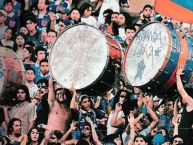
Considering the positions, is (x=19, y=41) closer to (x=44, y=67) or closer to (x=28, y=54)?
(x=28, y=54)

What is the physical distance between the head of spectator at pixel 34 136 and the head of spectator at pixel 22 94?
0.32 metres

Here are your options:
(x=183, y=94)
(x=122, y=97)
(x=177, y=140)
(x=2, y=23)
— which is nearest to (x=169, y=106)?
(x=183, y=94)

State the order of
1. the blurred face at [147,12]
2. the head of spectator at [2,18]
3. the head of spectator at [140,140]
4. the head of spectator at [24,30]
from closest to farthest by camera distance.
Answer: the head of spectator at [140,140], the blurred face at [147,12], the head of spectator at [24,30], the head of spectator at [2,18]

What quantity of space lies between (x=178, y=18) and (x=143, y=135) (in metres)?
1.05

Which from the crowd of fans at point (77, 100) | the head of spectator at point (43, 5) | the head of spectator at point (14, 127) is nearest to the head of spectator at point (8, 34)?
the crowd of fans at point (77, 100)

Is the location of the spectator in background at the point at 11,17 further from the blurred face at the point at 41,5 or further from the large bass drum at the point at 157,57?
the large bass drum at the point at 157,57

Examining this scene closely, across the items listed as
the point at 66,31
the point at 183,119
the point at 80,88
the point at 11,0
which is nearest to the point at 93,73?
the point at 80,88

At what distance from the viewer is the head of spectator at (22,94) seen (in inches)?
244

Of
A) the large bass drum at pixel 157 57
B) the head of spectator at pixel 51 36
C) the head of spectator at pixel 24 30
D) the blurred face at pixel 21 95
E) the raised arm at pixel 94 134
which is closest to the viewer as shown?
the large bass drum at pixel 157 57

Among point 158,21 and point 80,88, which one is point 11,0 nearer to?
point 80,88

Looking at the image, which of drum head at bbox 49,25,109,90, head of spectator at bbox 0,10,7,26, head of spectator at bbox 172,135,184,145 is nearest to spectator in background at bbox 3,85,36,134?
drum head at bbox 49,25,109,90

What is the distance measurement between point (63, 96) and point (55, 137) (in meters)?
0.40

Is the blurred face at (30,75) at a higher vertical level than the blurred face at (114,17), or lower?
lower

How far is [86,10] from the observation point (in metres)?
5.94
